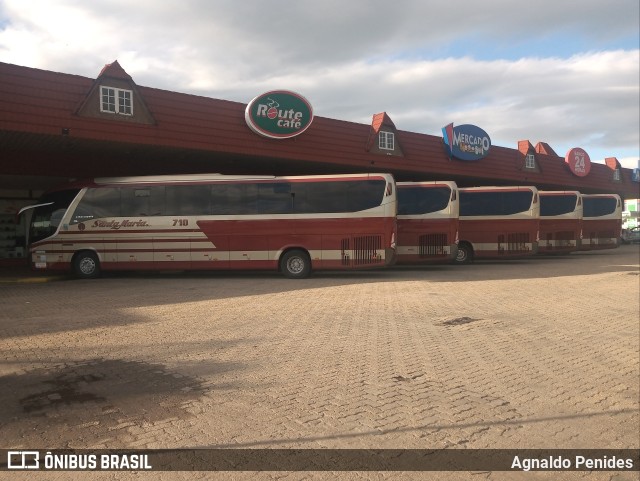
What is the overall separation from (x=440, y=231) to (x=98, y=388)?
1474 cm

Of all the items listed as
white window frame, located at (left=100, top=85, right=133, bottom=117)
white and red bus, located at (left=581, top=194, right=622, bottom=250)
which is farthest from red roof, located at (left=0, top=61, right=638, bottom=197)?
white and red bus, located at (left=581, top=194, right=622, bottom=250)

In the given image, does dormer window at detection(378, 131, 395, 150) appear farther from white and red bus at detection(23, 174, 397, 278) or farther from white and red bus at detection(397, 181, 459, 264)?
white and red bus at detection(23, 174, 397, 278)

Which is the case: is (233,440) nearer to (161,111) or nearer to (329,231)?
(329,231)

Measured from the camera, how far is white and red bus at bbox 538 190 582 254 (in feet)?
76.7

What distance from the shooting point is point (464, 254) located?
21.1 metres

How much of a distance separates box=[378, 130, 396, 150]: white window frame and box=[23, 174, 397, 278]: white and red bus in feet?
18.4

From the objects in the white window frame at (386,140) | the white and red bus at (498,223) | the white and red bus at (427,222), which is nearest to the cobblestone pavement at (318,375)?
the white and red bus at (427,222)

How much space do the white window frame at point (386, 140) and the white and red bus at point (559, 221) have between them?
8.47 metres

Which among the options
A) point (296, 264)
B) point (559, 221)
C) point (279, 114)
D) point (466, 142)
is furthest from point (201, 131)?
point (559, 221)

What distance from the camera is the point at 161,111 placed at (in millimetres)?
14555

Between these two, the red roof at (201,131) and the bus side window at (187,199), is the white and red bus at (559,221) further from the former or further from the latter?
the bus side window at (187,199)

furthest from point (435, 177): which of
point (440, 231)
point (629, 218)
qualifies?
point (629, 218)

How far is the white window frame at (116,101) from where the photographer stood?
44.4ft

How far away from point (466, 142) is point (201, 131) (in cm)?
1375
